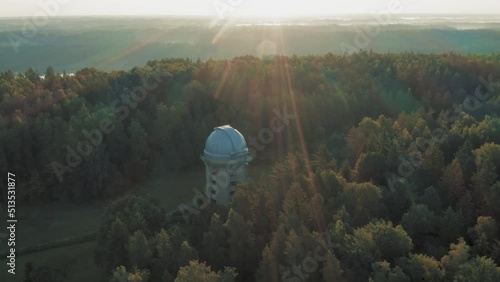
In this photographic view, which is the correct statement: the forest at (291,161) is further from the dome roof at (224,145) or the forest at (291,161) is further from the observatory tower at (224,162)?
the dome roof at (224,145)

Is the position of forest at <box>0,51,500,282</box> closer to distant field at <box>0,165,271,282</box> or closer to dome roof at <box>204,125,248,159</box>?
distant field at <box>0,165,271,282</box>

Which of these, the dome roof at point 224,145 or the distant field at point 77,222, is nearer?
the distant field at point 77,222

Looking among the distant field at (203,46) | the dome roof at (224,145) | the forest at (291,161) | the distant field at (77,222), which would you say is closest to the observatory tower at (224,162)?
the dome roof at (224,145)

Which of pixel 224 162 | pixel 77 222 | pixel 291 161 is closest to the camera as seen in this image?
pixel 291 161

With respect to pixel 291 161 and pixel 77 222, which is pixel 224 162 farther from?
pixel 77 222

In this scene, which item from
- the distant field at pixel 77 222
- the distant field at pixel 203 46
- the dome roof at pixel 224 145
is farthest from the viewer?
the distant field at pixel 203 46

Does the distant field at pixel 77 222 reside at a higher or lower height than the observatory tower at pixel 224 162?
lower

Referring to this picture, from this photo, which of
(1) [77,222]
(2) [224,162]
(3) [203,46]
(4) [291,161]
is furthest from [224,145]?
(3) [203,46]

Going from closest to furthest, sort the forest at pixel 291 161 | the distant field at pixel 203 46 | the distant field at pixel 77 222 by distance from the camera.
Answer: the forest at pixel 291 161 → the distant field at pixel 77 222 → the distant field at pixel 203 46
